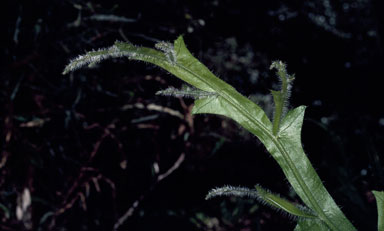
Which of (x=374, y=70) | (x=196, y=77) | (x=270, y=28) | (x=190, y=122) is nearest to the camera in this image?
(x=196, y=77)

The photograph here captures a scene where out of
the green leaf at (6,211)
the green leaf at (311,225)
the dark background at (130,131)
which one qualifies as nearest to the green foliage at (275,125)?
the green leaf at (311,225)

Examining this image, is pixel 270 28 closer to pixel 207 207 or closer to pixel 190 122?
pixel 190 122

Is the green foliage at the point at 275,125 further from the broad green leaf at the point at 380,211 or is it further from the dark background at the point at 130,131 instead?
the dark background at the point at 130,131

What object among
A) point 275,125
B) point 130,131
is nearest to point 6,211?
point 130,131

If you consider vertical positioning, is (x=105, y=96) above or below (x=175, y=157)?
above

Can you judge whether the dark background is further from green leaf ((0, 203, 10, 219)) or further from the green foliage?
the green foliage

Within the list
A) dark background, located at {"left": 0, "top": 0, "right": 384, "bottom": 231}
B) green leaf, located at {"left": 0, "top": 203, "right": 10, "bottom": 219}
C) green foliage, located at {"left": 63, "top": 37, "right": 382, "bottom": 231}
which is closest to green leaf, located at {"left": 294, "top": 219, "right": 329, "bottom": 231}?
green foliage, located at {"left": 63, "top": 37, "right": 382, "bottom": 231}

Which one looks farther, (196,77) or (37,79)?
(37,79)

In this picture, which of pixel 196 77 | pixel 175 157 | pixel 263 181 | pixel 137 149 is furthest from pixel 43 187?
pixel 196 77
